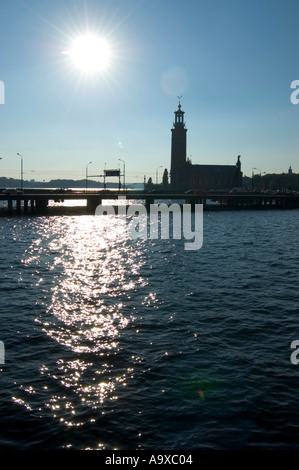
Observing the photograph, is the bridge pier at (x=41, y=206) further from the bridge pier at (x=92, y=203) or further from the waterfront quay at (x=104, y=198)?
the bridge pier at (x=92, y=203)

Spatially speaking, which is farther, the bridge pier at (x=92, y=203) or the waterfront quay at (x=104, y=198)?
the bridge pier at (x=92, y=203)

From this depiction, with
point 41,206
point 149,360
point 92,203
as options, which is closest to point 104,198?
point 92,203

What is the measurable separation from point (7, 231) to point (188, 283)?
43.6 metres

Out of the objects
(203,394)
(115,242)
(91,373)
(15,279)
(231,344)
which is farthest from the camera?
(115,242)

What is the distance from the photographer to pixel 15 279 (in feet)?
97.5

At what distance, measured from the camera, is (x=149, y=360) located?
15492mm

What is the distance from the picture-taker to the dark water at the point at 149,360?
1130 centimetres

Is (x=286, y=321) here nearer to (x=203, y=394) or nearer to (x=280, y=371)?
(x=280, y=371)

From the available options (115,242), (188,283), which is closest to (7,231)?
(115,242)

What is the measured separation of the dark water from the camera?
1130cm
